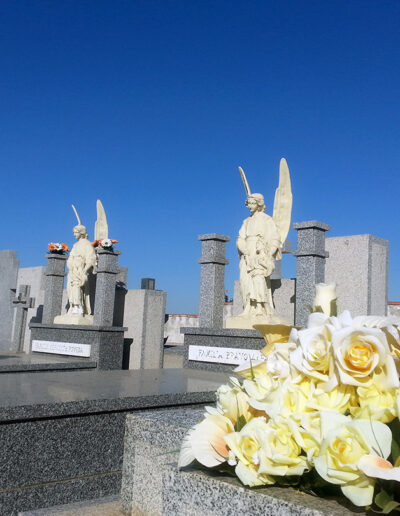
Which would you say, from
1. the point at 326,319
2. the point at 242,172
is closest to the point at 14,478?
the point at 326,319

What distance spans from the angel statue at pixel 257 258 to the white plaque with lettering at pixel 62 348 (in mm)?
3668

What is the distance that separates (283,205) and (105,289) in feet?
13.4

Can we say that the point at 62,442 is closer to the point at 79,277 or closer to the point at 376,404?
the point at 376,404

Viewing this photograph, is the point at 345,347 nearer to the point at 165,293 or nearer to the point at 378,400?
the point at 378,400

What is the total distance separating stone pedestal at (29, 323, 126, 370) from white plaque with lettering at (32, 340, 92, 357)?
0.09ft

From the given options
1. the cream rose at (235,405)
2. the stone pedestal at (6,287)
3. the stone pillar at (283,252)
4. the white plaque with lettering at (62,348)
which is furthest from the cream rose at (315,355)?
the stone pedestal at (6,287)

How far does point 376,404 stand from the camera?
102 cm

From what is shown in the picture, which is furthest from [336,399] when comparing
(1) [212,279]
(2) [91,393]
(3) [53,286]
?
(3) [53,286]

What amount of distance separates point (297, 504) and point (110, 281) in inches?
378

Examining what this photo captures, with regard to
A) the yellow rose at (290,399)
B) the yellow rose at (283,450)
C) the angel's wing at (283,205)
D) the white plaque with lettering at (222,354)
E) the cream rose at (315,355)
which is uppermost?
the angel's wing at (283,205)

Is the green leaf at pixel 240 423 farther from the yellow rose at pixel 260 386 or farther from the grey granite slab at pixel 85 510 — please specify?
the grey granite slab at pixel 85 510

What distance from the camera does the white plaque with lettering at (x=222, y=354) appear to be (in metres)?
6.86

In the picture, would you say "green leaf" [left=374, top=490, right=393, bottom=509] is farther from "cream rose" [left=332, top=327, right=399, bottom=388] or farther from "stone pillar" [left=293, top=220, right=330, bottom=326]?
"stone pillar" [left=293, top=220, right=330, bottom=326]

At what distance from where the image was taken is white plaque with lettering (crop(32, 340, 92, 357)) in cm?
999
